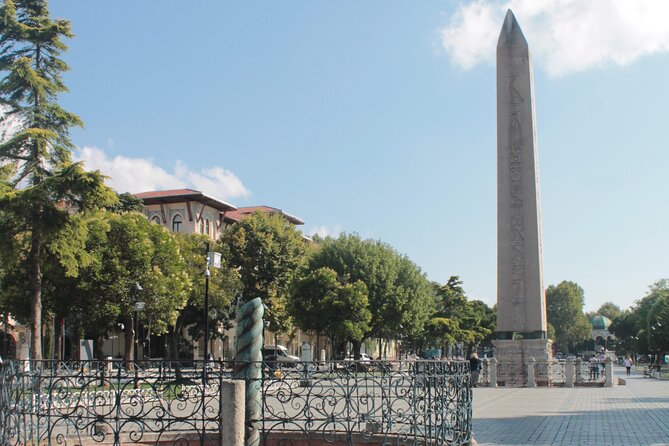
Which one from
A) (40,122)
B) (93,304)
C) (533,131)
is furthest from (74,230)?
(533,131)

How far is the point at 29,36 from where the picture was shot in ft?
89.8

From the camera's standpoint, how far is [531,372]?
102 ft

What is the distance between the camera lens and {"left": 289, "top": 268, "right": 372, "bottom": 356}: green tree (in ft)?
148

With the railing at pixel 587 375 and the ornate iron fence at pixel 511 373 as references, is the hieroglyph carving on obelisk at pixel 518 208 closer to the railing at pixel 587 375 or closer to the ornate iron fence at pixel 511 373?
the ornate iron fence at pixel 511 373

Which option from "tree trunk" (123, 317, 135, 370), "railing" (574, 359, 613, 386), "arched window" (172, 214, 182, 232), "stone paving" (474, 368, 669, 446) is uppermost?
"arched window" (172, 214, 182, 232)

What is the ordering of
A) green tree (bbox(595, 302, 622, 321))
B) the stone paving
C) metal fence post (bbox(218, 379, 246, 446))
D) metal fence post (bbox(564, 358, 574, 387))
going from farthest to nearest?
green tree (bbox(595, 302, 622, 321)) < metal fence post (bbox(564, 358, 574, 387)) < the stone paving < metal fence post (bbox(218, 379, 246, 446))

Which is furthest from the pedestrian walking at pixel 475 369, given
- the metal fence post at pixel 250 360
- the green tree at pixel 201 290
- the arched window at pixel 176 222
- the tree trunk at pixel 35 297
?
the arched window at pixel 176 222

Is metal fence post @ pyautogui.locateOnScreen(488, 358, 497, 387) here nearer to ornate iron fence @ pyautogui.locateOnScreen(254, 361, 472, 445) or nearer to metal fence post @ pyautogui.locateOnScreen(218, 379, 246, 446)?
ornate iron fence @ pyautogui.locateOnScreen(254, 361, 472, 445)

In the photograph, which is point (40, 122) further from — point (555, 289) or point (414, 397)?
point (555, 289)

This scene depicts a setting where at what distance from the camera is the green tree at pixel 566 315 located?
4929 inches

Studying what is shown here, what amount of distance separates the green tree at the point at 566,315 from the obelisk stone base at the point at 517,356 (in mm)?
98218

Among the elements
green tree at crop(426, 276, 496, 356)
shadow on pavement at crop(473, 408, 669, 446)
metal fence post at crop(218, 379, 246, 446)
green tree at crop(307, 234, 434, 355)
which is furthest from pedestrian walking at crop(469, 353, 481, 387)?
green tree at crop(426, 276, 496, 356)

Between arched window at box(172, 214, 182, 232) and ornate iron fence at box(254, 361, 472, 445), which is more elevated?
arched window at box(172, 214, 182, 232)

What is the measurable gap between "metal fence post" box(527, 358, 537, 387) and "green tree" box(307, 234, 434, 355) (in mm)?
17071
